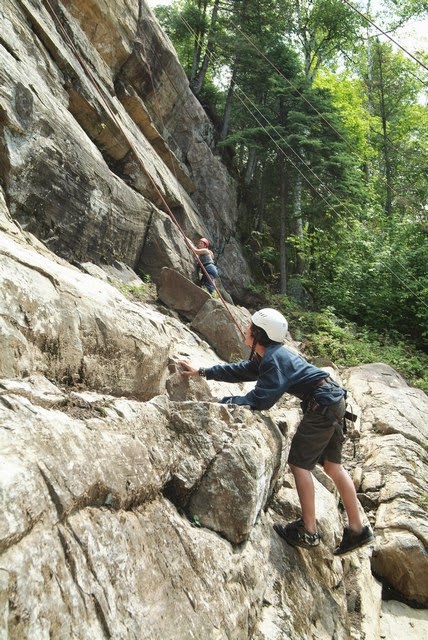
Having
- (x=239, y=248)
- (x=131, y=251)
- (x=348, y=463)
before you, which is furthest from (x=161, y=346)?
(x=239, y=248)

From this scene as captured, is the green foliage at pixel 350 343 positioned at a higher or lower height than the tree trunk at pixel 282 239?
lower

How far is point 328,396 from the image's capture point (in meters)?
4.11

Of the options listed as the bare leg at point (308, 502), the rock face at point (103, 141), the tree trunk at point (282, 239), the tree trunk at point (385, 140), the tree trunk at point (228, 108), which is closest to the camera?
the bare leg at point (308, 502)

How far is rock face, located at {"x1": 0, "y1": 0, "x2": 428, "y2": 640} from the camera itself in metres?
2.12

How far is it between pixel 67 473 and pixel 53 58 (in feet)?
34.0

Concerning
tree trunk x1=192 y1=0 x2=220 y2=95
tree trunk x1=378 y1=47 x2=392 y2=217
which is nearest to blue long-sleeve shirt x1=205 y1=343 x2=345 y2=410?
tree trunk x1=192 y1=0 x2=220 y2=95

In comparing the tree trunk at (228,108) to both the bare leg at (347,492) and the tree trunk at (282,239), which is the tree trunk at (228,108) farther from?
the bare leg at (347,492)

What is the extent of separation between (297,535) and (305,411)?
110 centimetres

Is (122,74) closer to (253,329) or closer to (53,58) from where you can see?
(53,58)

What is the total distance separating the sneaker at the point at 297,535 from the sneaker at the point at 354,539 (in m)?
0.38

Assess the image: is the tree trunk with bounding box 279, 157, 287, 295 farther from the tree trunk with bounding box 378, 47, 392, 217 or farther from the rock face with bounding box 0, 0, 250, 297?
the tree trunk with bounding box 378, 47, 392, 217

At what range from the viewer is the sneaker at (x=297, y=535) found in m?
4.07

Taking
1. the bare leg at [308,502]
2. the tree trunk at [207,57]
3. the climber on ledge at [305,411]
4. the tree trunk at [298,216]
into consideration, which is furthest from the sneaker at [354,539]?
the tree trunk at [207,57]

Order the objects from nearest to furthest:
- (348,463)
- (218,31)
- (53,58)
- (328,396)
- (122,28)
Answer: (328,396) < (348,463) < (53,58) < (122,28) < (218,31)
